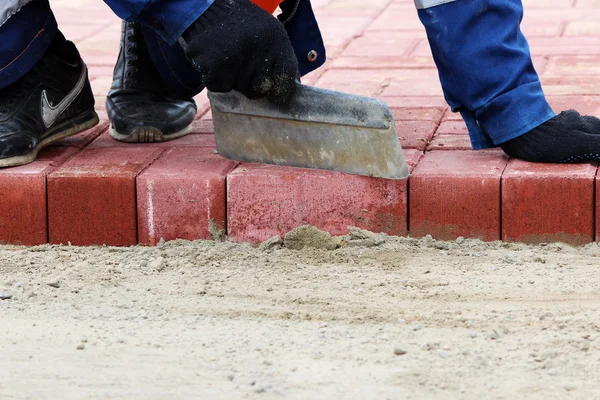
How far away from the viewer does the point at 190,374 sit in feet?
6.03

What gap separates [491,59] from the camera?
247cm

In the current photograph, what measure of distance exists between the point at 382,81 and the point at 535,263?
1390mm

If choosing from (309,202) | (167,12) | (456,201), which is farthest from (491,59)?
(167,12)

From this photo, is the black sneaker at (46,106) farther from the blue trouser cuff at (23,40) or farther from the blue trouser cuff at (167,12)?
the blue trouser cuff at (167,12)

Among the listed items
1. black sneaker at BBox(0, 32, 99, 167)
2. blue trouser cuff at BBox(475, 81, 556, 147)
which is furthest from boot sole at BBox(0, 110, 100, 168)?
blue trouser cuff at BBox(475, 81, 556, 147)

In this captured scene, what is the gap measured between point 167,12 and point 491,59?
0.80 m

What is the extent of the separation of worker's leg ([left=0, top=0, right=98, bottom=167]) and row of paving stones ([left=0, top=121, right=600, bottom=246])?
3.8 inches

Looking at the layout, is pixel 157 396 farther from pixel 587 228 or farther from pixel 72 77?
pixel 72 77

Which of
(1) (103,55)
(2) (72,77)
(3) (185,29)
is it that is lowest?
(1) (103,55)

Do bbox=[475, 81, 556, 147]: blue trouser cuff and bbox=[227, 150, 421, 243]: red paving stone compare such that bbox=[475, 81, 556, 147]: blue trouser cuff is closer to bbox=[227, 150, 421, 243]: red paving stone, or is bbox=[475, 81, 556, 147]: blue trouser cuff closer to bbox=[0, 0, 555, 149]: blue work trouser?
bbox=[0, 0, 555, 149]: blue work trouser

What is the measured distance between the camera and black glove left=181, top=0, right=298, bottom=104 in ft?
7.66

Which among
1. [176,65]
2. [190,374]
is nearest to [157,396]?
[190,374]

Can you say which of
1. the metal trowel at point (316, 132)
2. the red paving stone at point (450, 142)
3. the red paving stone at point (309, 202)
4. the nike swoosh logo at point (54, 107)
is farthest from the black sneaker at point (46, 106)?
the red paving stone at point (450, 142)

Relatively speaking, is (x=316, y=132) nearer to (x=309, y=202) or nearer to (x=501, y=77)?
(x=309, y=202)
